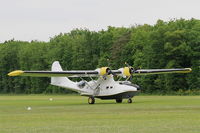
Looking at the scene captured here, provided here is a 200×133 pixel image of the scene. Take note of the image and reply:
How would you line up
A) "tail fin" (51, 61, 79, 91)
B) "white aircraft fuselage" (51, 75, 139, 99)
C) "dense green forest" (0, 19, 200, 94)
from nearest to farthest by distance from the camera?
"white aircraft fuselage" (51, 75, 139, 99), "tail fin" (51, 61, 79, 91), "dense green forest" (0, 19, 200, 94)

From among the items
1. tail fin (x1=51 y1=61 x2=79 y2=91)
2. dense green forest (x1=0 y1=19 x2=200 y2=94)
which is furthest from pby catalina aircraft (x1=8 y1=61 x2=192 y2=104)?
dense green forest (x1=0 y1=19 x2=200 y2=94)

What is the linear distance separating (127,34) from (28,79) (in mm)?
27314

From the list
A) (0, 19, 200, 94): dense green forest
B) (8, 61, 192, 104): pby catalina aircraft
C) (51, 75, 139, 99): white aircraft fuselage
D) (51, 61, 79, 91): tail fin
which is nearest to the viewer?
(8, 61, 192, 104): pby catalina aircraft

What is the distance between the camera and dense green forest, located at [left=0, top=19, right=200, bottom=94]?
8762 centimetres

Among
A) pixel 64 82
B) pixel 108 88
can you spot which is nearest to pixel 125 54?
pixel 64 82

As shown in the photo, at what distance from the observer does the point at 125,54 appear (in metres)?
103

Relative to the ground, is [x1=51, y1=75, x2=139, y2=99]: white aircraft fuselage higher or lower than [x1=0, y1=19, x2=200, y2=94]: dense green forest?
lower

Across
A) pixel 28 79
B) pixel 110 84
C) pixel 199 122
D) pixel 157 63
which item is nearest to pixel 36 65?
pixel 28 79

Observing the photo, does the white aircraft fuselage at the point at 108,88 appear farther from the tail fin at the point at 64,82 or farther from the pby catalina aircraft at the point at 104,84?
the tail fin at the point at 64,82

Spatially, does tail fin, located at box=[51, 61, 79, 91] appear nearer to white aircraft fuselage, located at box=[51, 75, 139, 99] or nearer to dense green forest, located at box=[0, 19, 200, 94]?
white aircraft fuselage, located at box=[51, 75, 139, 99]

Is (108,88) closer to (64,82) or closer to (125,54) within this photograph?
(64,82)

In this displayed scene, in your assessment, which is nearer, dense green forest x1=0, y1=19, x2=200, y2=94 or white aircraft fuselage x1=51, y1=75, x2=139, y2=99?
white aircraft fuselage x1=51, y1=75, x2=139, y2=99

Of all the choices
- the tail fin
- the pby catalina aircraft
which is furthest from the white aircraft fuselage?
the tail fin

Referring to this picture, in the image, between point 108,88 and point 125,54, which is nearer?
point 108,88
